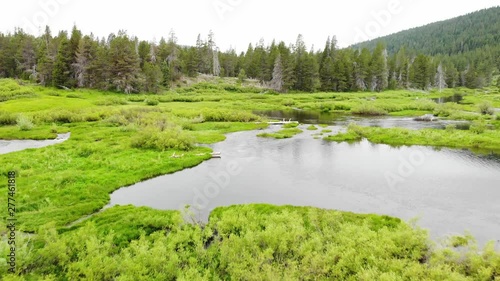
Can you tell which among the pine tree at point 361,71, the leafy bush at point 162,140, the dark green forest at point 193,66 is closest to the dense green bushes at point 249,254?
the leafy bush at point 162,140

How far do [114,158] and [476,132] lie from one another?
173ft

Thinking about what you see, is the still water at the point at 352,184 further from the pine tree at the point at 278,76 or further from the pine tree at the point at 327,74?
the pine tree at the point at 327,74

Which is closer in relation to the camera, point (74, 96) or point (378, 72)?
point (74, 96)

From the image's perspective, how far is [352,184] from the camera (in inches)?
1246

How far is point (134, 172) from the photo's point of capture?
33438mm

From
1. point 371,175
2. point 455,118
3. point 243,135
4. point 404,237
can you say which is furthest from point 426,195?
point 455,118

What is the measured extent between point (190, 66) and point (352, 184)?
114459 mm

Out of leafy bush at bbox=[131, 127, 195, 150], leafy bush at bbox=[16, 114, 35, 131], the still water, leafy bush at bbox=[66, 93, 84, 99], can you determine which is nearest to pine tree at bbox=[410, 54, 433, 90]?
the still water

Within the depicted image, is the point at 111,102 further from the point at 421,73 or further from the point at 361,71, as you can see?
the point at 421,73

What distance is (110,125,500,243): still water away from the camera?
83.7 ft

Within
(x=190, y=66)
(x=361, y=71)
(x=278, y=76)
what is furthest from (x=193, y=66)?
(x=361, y=71)

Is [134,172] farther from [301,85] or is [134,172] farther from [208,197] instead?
[301,85]

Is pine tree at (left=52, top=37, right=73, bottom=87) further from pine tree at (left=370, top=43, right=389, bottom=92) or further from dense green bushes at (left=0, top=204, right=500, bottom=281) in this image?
pine tree at (left=370, top=43, right=389, bottom=92)

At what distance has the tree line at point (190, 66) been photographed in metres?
102
